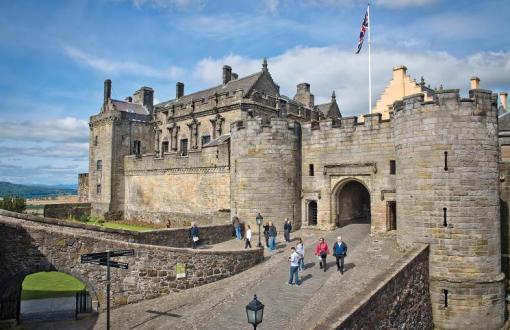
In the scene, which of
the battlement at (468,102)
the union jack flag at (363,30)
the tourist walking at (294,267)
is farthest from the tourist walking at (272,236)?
the union jack flag at (363,30)

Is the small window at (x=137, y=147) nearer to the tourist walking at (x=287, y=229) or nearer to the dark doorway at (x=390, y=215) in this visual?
the tourist walking at (x=287, y=229)

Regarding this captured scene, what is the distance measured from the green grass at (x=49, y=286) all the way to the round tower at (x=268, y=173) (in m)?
9.07

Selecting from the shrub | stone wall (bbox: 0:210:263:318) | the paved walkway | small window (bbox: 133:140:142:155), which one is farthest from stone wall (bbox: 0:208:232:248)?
small window (bbox: 133:140:142:155)

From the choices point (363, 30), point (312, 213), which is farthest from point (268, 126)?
point (363, 30)

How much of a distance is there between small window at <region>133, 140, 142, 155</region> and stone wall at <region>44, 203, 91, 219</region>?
709 cm

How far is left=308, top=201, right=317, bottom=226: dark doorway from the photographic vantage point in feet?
73.2

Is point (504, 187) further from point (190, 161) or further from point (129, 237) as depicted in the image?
point (190, 161)

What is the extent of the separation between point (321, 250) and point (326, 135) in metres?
8.77

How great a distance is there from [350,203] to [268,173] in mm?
5560

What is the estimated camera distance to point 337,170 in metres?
21.1

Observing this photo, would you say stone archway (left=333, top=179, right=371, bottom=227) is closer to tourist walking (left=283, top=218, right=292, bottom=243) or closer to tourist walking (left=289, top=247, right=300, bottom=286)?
tourist walking (left=283, top=218, right=292, bottom=243)

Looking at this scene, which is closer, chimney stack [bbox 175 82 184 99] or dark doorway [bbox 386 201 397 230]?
dark doorway [bbox 386 201 397 230]

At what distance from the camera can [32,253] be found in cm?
1349

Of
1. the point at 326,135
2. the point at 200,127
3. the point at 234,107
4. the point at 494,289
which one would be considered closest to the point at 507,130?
the point at 326,135
